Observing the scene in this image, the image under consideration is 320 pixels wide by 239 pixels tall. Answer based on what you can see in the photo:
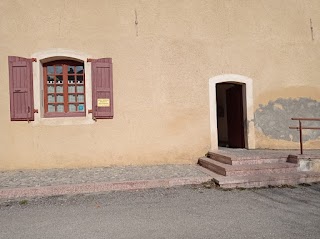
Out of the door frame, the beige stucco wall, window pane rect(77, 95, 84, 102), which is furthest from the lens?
the door frame

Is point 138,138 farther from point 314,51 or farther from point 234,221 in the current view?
point 314,51

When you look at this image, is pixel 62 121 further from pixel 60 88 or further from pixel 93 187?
pixel 93 187

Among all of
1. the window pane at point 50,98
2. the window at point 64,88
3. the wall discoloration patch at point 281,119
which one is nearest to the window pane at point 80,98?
the window at point 64,88

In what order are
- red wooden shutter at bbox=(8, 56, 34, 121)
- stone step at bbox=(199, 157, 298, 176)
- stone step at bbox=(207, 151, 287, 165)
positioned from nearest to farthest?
stone step at bbox=(199, 157, 298, 176) → stone step at bbox=(207, 151, 287, 165) → red wooden shutter at bbox=(8, 56, 34, 121)

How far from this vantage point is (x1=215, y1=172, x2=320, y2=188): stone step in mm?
4359

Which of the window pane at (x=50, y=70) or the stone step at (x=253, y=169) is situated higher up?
the window pane at (x=50, y=70)

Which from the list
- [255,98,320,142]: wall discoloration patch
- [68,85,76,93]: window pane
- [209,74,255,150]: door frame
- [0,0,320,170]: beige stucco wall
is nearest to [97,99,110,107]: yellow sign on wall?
[0,0,320,170]: beige stucco wall

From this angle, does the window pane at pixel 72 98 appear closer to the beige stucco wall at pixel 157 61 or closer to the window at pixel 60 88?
the window at pixel 60 88

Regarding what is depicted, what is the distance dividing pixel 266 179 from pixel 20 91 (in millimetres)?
5967

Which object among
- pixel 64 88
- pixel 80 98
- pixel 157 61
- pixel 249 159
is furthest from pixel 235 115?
pixel 64 88

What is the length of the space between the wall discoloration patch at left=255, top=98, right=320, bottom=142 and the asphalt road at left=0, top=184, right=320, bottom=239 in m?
2.73

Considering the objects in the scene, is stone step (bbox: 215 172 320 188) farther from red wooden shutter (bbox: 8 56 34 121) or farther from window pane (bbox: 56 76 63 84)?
red wooden shutter (bbox: 8 56 34 121)

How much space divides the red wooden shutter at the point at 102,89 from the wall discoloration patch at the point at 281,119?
4174mm

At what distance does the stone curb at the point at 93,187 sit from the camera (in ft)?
13.3
